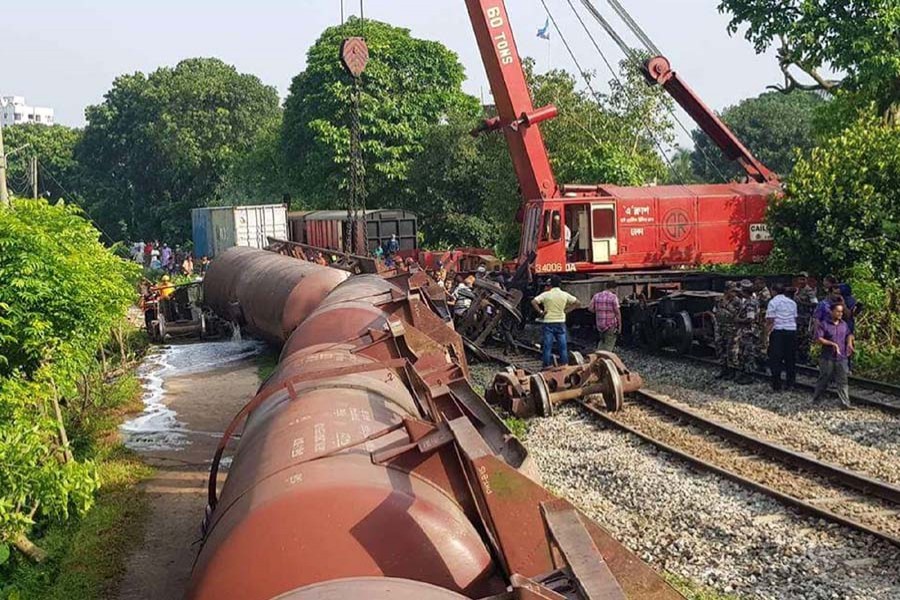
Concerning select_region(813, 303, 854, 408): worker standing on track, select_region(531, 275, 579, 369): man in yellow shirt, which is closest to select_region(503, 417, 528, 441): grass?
select_region(531, 275, 579, 369): man in yellow shirt

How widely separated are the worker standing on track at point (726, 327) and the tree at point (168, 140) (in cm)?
4399

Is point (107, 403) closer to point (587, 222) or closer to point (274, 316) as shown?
point (274, 316)

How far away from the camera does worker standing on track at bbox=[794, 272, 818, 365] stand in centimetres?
1437

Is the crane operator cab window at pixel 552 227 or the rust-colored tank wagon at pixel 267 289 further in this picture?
the crane operator cab window at pixel 552 227

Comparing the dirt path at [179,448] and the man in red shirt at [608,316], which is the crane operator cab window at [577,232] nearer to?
the man in red shirt at [608,316]

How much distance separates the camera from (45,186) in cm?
6938

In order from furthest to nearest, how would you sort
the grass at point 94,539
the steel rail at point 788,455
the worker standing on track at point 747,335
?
the worker standing on track at point 747,335 < the steel rail at point 788,455 < the grass at point 94,539

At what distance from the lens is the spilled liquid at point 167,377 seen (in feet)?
41.3

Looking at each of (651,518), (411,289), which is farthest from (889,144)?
(651,518)

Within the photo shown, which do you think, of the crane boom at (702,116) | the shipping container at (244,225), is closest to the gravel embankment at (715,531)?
the crane boom at (702,116)

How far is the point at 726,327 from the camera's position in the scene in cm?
1401

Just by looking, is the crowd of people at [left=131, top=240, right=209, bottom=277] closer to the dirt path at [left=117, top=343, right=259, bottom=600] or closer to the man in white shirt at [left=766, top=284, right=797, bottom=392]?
the dirt path at [left=117, top=343, right=259, bottom=600]

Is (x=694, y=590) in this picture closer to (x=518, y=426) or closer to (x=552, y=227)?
(x=518, y=426)

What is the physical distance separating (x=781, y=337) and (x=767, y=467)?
12.6ft
